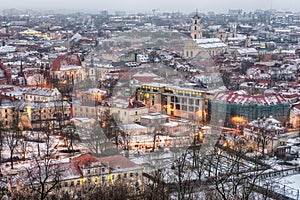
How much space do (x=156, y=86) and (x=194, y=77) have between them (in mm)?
2887

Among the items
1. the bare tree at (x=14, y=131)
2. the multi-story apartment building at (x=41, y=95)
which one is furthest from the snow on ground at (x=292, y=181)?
the multi-story apartment building at (x=41, y=95)

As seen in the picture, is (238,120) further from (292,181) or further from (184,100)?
(292,181)

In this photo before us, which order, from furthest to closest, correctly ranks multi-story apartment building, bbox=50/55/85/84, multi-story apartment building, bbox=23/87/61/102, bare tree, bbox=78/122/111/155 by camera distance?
multi-story apartment building, bbox=50/55/85/84 → multi-story apartment building, bbox=23/87/61/102 → bare tree, bbox=78/122/111/155

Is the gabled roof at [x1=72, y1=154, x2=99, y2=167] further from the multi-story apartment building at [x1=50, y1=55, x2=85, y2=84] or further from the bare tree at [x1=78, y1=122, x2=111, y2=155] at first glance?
the multi-story apartment building at [x1=50, y1=55, x2=85, y2=84]

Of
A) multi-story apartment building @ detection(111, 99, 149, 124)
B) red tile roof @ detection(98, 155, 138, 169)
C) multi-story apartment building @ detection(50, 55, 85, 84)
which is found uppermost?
red tile roof @ detection(98, 155, 138, 169)

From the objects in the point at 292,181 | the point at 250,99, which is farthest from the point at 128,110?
the point at 292,181

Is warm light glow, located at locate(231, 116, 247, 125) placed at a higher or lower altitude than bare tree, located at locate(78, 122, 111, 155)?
lower

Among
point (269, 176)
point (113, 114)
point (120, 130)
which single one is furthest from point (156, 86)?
point (269, 176)

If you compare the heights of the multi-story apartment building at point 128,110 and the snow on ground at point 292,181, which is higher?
the multi-story apartment building at point 128,110

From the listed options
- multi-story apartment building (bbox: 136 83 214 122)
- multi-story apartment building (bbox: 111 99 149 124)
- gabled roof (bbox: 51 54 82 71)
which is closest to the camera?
multi-story apartment building (bbox: 111 99 149 124)

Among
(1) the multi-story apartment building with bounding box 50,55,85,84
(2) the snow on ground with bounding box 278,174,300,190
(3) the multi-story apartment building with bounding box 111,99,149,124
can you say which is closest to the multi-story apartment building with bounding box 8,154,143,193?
(2) the snow on ground with bounding box 278,174,300,190

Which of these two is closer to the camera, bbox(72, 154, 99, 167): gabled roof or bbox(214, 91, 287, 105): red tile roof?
bbox(72, 154, 99, 167): gabled roof

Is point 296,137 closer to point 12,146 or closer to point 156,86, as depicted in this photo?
point 156,86

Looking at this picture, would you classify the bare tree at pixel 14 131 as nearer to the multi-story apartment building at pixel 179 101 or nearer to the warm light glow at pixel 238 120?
the multi-story apartment building at pixel 179 101
